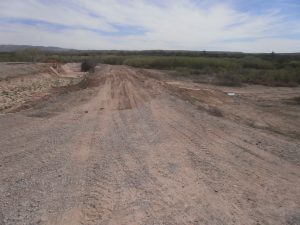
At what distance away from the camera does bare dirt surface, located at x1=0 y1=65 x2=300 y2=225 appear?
5941mm

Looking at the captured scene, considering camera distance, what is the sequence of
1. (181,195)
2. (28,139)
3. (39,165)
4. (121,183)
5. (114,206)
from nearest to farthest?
(114,206) < (181,195) < (121,183) < (39,165) < (28,139)

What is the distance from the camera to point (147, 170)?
7824mm

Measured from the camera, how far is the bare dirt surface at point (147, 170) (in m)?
5.94

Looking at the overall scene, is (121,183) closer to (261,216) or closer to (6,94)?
(261,216)

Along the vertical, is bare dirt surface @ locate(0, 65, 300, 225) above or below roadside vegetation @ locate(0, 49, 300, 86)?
above

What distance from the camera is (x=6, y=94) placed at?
72.4 ft

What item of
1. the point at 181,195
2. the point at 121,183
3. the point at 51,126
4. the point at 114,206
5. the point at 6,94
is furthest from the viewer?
the point at 6,94

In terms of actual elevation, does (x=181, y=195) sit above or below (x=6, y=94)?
above

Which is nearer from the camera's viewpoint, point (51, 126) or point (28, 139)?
point (28, 139)

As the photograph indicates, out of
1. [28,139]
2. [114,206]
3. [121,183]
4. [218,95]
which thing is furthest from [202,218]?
[218,95]

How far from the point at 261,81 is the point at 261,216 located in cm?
2771

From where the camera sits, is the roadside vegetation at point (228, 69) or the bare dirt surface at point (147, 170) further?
the roadside vegetation at point (228, 69)

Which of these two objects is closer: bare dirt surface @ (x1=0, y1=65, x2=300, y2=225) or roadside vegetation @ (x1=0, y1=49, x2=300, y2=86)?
bare dirt surface @ (x1=0, y1=65, x2=300, y2=225)

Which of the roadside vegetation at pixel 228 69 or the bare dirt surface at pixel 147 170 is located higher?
the bare dirt surface at pixel 147 170
